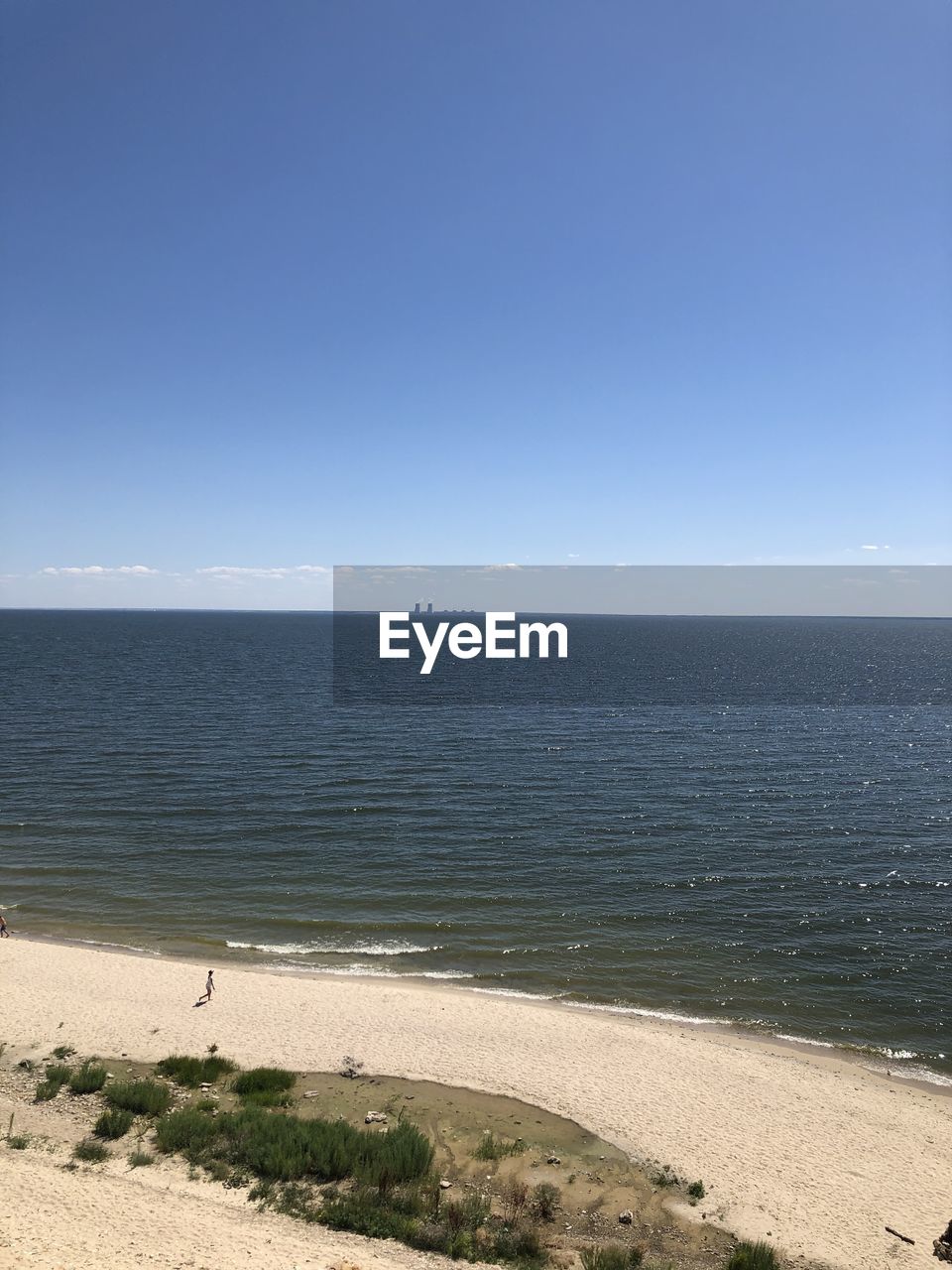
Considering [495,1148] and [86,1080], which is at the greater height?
[86,1080]

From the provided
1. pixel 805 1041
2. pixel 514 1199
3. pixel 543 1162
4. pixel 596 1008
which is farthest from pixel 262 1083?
pixel 805 1041

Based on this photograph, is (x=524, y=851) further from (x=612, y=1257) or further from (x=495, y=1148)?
(x=612, y=1257)

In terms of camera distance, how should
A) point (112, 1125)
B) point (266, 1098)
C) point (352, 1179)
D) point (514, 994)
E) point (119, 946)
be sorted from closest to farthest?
point (352, 1179)
point (112, 1125)
point (266, 1098)
point (514, 994)
point (119, 946)

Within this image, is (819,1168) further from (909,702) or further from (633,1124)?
(909,702)

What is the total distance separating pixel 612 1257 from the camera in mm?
15422

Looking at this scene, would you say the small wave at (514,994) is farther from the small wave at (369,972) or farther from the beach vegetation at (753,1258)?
the beach vegetation at (753,1258)

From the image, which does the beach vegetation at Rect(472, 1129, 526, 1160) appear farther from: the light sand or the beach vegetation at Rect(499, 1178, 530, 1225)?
the light sand

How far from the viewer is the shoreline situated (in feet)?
81.7

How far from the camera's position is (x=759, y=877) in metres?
39.4

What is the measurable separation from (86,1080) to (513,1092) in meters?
12.6

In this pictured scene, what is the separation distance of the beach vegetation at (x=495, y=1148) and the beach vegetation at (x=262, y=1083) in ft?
19.5

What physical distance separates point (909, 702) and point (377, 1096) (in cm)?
9947

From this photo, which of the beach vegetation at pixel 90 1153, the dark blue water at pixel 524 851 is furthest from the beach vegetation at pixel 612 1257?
the dark blue water at pixel 524 851

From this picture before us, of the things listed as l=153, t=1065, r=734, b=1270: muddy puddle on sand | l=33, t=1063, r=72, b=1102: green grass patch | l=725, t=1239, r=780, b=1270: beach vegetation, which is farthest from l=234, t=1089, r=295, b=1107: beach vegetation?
l=725, t=1239, r=780, b=1270: beach vegetation
